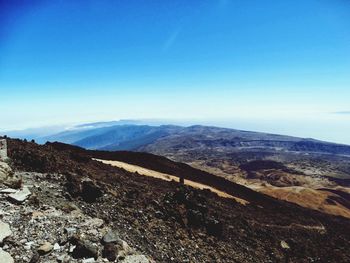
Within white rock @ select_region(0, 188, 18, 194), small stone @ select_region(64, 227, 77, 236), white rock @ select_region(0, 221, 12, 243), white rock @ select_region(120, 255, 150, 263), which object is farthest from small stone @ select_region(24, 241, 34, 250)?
white rock @ select_region(0, 188, 18, 194)

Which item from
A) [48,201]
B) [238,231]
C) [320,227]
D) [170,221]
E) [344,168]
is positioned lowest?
[344,168]

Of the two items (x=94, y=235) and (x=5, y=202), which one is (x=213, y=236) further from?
(x=5, y=202)

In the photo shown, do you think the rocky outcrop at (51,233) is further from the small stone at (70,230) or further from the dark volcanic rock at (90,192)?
the dark volcanic rock at (90,192)

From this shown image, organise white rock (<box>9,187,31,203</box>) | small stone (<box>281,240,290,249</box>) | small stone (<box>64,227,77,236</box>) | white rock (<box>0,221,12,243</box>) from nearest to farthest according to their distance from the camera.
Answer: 1. white rock (<box>0,221,12,243</box>)
2. small stone (<box>64,227,77,236</box>)
3. white rock (<box>9,187,31,203</box>)
4. small stone (<box>281,240,290,249</box>)

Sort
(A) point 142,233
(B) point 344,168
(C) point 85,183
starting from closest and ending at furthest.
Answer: (A) point 142,233, (C) point 85,183, (B) point 344,168

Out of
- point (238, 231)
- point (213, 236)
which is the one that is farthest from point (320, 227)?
point (213, 236)

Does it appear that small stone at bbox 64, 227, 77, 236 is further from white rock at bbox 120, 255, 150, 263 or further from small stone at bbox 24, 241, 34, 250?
white rock at bbox 120, 255, 150, 263

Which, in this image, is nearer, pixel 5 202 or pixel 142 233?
pixel 5 202

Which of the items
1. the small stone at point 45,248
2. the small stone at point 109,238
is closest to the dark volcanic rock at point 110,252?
the small stone at point 109,238
